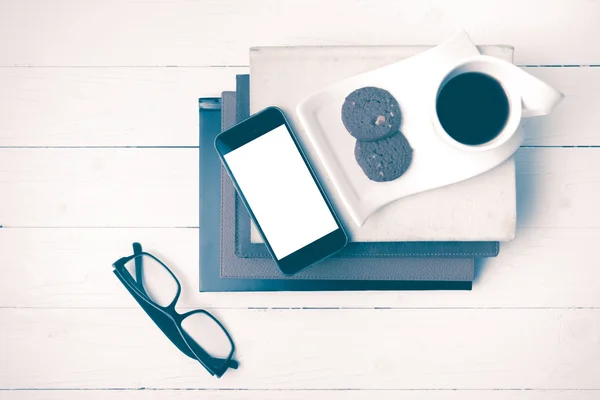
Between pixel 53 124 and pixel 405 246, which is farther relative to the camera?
pixel 53 124

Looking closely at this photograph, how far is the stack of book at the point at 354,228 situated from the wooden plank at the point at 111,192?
36mm

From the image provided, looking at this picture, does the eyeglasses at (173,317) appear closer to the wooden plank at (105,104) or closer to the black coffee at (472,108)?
the wooden plank at (105,104)

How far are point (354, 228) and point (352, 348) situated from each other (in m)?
0.18

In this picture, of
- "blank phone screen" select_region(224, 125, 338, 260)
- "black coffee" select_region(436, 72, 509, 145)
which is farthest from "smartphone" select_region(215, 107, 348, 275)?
"black coffee" select_region(436, 72, 509, 145)

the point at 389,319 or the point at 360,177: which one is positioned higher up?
the point at 360,177

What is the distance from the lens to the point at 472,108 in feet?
0.99

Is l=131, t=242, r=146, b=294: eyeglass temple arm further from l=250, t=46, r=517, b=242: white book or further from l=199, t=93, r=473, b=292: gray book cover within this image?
l=250, t=46, r=517, b=242: white book

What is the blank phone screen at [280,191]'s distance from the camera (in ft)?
1.20

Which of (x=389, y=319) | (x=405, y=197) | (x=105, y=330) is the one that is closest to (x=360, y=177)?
(x=405, y=197)

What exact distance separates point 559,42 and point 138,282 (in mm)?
486

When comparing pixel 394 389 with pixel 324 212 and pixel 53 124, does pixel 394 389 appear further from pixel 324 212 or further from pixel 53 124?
pixel 53 124

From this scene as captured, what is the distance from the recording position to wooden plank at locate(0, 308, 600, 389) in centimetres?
48

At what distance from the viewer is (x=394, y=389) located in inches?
19.0

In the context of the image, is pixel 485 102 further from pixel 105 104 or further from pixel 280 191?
pixel 105 104
